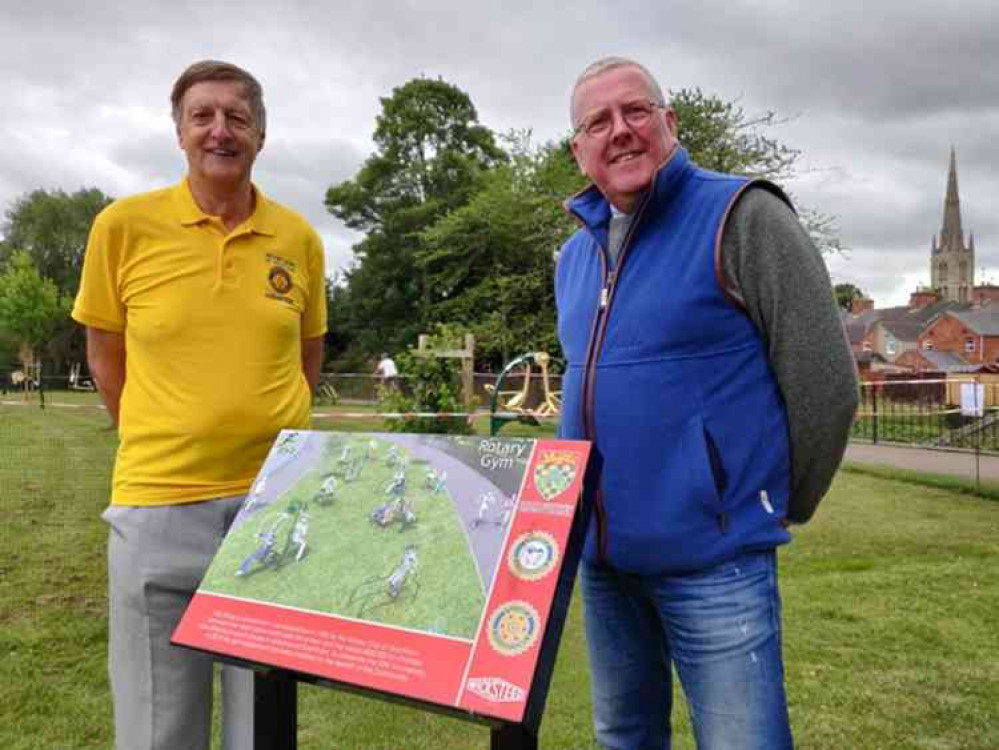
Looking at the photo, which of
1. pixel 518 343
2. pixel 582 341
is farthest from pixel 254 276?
pixel 518 343

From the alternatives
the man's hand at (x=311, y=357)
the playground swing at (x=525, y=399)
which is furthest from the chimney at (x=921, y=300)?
the man's hand at (x=311, y=357)

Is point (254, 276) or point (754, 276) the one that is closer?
point (754, 276)

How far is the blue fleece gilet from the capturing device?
5.90 feet

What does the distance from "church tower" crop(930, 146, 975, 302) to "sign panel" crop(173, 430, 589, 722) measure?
430ft

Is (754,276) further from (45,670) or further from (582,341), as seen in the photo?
(45,670)

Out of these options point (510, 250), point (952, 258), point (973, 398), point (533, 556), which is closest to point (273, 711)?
point (533, 556)

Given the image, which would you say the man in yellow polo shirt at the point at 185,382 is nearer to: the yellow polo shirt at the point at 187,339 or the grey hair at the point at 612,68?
the yellow polo shirt at the point at 187,339

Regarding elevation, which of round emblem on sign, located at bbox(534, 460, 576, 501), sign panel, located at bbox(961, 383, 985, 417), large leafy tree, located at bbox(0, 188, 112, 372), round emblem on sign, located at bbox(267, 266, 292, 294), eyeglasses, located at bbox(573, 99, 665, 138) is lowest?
round emblem on sign, located at bbox(534, 460, 576, 501)

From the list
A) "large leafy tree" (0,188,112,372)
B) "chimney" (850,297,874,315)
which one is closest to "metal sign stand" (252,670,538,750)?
"large leafy tree" (0,188,112,372)

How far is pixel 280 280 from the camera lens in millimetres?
2242

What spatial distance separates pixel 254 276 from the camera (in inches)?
85.8

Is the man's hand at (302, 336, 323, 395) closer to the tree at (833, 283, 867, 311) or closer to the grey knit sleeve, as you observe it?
the grey knit sleeve

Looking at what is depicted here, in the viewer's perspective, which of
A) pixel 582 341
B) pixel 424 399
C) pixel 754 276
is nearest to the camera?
pixel 754 276

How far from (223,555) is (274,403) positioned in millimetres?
482
